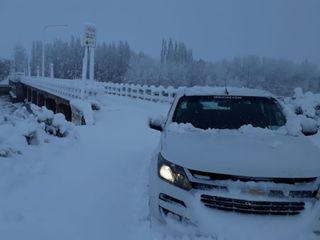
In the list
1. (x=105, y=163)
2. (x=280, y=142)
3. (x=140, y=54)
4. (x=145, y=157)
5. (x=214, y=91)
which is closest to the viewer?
(x=280, y=142)

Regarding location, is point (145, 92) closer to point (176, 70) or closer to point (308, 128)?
point (308, 128)

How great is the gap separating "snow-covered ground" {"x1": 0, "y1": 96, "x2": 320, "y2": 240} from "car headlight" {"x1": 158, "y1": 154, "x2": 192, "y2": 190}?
41cm

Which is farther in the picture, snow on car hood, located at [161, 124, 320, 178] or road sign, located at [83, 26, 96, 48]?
road sign, located at [83, 26, 96, 48]

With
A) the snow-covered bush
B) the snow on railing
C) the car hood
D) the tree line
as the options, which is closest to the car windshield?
the car hood

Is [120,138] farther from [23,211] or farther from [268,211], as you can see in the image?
[268,211]

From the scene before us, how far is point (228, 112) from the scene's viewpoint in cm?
507

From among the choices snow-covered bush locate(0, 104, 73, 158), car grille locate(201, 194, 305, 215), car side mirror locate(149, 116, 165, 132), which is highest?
car side mirror locate(149, 116, 165, 132)

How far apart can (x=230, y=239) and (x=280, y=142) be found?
1.32 meters

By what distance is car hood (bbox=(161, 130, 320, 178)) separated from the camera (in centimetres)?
334

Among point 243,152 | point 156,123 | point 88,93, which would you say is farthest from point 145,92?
point 243,152

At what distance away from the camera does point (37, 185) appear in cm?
560

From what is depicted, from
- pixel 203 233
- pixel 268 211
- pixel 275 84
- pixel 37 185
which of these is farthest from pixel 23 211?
pixel 275 84

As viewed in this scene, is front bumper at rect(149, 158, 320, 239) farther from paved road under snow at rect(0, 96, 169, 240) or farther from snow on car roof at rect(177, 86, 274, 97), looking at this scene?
snow on car roof at rect(177, 86, 274, 97)

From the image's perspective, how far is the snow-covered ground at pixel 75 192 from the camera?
409cm
